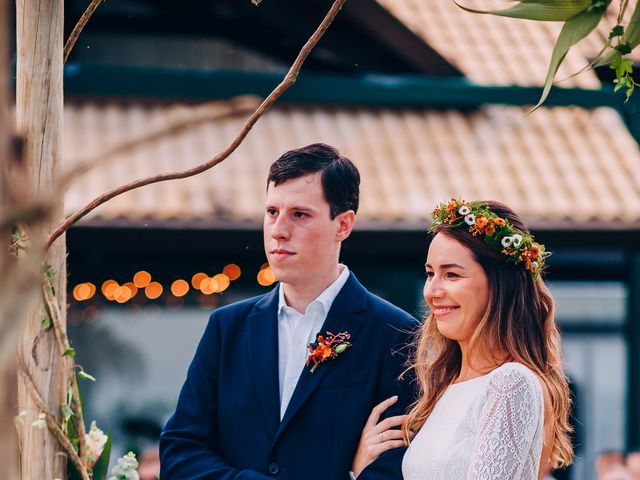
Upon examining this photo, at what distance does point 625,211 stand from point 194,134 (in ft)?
10.2

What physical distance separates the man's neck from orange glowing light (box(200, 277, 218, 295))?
5470mm

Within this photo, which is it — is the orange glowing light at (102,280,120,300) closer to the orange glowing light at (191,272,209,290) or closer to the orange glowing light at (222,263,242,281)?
the orange glowing light at (191,272,209,290)

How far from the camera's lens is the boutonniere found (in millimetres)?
2723

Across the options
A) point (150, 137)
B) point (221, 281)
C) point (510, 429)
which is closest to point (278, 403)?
point (510, 429)

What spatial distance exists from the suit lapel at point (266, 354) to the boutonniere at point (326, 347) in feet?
0.34

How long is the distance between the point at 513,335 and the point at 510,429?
29 centimetres

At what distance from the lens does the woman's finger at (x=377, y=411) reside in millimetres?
2630

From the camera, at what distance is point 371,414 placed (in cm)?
264

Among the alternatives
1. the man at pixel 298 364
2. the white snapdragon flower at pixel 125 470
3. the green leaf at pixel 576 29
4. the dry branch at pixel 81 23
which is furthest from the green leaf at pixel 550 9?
the white snapdragon flower at pixel 125 470

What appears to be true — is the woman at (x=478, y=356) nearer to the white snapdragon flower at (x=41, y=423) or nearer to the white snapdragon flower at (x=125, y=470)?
the white snapdragon flower at (x=125, y=470)

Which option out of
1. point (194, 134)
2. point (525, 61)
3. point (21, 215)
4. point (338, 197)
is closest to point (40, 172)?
point (338, 197)

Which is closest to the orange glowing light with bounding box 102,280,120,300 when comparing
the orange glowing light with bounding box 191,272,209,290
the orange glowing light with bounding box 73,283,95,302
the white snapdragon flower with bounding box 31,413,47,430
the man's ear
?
the orange glowing light with bounding box 73,283,95,302

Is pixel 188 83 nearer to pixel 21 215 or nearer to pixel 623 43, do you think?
pixel 623 43

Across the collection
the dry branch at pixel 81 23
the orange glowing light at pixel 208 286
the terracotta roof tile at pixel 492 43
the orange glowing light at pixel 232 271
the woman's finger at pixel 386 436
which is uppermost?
the terracotta roof tile at pixel 492 43
